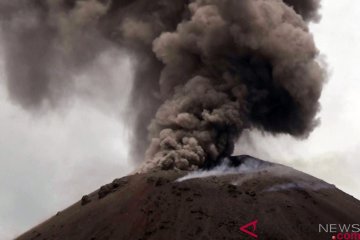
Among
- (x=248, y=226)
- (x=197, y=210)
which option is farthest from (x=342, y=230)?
(x=197, y=210)

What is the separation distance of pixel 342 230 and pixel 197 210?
37.5ft

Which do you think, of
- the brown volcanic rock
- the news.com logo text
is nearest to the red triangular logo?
the brown volcanic rock

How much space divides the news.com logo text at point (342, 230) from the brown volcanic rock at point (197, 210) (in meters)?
0.61

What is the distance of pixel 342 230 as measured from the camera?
45.6 meters

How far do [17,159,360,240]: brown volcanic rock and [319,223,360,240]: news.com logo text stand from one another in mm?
611

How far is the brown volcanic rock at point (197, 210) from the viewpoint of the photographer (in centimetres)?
4141

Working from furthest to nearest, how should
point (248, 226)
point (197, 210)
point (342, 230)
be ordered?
point (342, 230) → point (197, 210) → point (248, 226)

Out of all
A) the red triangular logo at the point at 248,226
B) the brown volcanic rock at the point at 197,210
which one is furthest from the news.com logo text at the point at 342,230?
the red triangular logo at the point at 248,226

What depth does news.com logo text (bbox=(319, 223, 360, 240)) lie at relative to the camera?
44.2 m

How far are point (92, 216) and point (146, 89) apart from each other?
2479cm

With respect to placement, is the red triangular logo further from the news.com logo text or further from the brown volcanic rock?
the news.com logo text

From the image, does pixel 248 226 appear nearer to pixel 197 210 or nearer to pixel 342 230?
pixel 197 210

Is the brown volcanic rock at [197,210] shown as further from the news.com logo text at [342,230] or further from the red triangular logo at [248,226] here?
the news.com logo text at [342,230]

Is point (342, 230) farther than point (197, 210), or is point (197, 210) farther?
point (342, 230)
